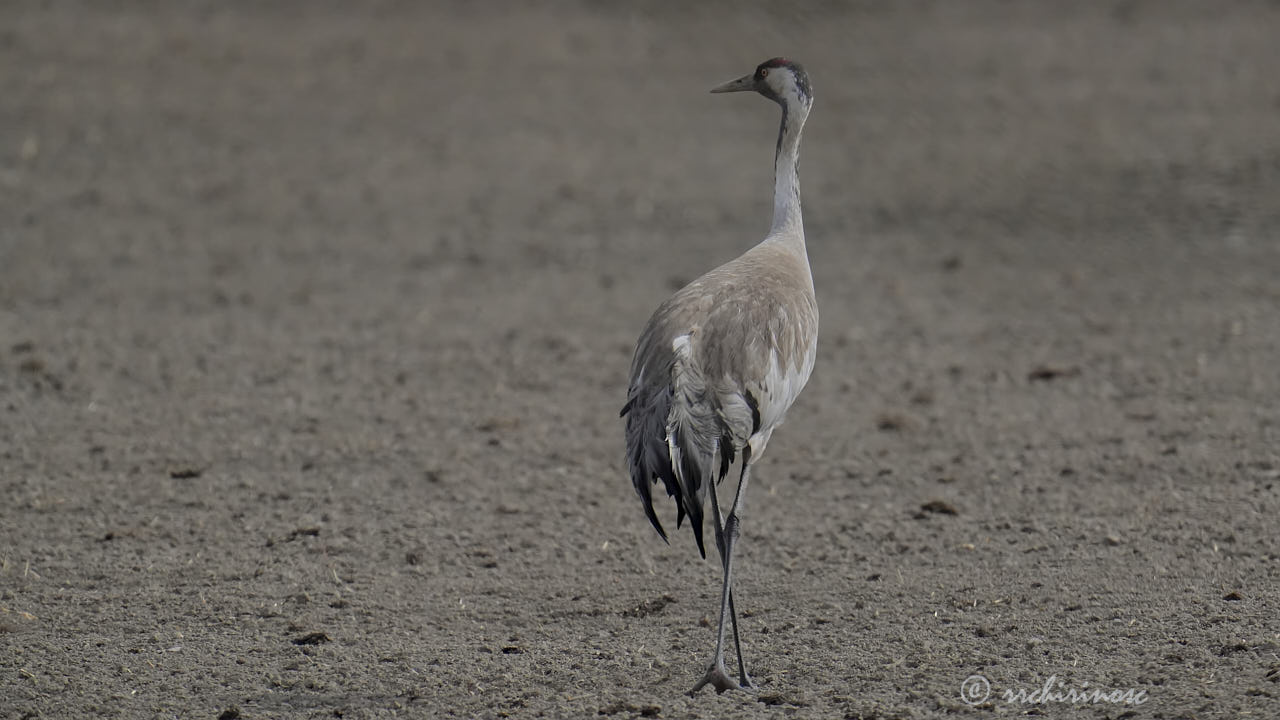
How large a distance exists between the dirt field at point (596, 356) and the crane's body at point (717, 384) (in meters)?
0.63

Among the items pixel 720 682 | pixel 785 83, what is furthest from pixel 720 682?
pixel 785 83

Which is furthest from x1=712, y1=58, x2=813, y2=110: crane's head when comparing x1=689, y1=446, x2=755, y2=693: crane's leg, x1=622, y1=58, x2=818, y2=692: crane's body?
x1=689, y1=446, x2=755, y2=693: crane's leg

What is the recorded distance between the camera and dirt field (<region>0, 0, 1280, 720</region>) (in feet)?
16.9

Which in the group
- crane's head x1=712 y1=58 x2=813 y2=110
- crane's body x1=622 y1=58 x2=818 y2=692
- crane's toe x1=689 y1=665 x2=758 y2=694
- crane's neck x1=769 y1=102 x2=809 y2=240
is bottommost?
crane's toe x1=689 y1=665 x2=758 y2=694

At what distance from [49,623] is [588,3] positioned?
1285 cm

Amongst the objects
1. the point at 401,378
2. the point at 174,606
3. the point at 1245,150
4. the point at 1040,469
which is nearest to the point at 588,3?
the point at 1245,150

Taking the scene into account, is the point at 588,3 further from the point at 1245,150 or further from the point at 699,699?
the point at 699,699

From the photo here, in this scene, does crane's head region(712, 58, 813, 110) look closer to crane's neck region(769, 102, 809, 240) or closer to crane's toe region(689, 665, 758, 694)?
crane's neck region(769, 102, 809, 240)

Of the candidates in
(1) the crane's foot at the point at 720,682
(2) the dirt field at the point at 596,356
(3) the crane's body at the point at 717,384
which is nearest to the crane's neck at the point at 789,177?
(3) the crane's body at the point at 717,384

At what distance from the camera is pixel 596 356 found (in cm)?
891

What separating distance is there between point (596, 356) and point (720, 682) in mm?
4318

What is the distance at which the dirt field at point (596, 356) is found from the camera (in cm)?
514

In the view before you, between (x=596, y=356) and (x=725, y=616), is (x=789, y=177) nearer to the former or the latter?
(x=725, y=616)

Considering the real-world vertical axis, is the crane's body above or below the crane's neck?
below
